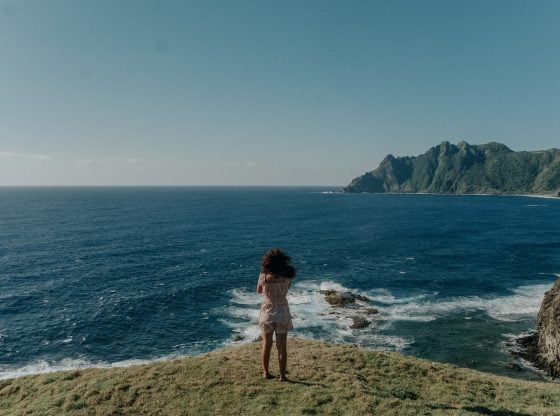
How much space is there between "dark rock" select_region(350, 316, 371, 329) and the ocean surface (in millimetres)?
1284

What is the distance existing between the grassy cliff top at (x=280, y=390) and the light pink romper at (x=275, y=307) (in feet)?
9.11

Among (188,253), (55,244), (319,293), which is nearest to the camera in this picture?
(319,293)

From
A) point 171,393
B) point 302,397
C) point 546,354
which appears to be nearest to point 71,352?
point 171,393

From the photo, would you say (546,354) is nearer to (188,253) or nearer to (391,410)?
(391,410)

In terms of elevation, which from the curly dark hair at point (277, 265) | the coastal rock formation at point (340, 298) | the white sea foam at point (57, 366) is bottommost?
the white sea foam at point (57, 366)

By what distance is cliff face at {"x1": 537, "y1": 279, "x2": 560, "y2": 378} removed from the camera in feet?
122

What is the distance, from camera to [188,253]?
8912cm

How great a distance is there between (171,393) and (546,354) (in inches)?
1508

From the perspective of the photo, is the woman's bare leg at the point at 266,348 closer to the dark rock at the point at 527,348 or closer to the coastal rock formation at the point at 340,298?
the dark rock at the point at 527,348

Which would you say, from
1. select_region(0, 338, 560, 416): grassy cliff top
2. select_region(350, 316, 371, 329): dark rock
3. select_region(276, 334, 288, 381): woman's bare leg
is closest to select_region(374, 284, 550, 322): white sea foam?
select_region(350, 316, 371, 329): dark rock

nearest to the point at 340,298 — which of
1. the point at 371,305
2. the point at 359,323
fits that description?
the point at 371,305

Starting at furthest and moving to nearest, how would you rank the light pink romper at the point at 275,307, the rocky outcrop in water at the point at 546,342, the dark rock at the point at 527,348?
1. the dark rock at the point at 527,348
2. the rocky outcrop in water at the point at 546,342
3. the light pink romper at the point at 275,307

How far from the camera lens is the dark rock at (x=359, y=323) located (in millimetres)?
48156

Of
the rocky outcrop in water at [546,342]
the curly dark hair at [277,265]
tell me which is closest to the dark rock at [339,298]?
the rocky outcrop in water at [546,342]
